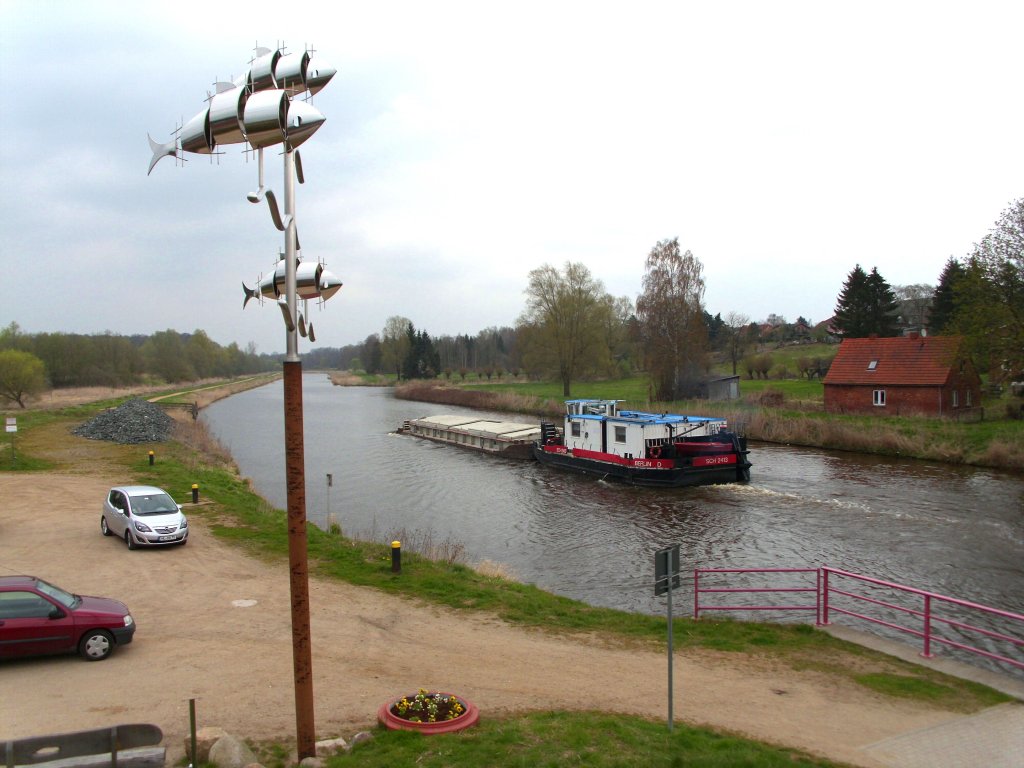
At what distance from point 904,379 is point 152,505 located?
41.2 metres

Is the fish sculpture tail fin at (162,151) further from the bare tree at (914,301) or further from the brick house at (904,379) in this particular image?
the bare tree at (914,301)

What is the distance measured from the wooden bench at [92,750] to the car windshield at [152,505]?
12.7 meters

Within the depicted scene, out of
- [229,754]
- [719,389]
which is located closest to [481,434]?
[719,389]

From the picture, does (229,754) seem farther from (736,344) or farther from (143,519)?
(736,344)

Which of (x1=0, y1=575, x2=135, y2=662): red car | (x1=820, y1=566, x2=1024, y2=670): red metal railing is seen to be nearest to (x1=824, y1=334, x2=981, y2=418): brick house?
(x1=820, y1=566, x2=1024, y2=670): red metal railing

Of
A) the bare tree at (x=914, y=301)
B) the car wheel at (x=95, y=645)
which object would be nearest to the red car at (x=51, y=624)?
the car wheel at (x=95, y=645)

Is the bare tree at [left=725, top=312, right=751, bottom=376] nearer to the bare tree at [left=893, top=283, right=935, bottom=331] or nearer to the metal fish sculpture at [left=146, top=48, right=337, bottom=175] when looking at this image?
the bare tree at [left=893, top=283, right=935, bottom=331]

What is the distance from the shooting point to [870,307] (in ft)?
220

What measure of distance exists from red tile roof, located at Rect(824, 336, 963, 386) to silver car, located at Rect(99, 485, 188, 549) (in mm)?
A: 38977

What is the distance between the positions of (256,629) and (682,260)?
52.2 m

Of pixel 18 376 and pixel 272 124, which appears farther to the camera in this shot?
pixel 18 376

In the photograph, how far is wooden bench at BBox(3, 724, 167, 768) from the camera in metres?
6.53

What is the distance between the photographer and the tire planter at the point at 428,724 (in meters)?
8.18

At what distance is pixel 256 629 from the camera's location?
12.6 m
